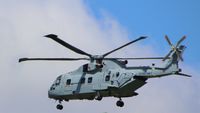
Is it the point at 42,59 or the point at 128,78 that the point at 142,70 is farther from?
the point at 42,59

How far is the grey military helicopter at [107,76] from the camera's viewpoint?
164m

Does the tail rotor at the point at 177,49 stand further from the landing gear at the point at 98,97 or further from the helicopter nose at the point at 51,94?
the helicopter nose at the point at 51,94

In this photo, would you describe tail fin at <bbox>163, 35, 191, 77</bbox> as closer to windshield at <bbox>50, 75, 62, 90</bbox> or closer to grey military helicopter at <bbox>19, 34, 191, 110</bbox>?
grey military helicopter at <bbox>19, 34, 191, 110</bbox>

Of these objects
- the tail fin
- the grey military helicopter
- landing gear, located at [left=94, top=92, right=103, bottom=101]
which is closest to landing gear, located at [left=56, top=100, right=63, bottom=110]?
the grey military helicopter

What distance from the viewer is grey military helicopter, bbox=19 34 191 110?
539 ft

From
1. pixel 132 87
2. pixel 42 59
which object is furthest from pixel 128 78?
pixel 42 59

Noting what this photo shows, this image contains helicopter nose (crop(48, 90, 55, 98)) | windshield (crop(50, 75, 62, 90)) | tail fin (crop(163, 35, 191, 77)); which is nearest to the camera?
tail fin (crop(163, 35, 191, 77))

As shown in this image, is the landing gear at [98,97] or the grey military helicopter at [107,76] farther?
the landing gear at [98,97]

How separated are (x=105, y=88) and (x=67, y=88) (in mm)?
6914

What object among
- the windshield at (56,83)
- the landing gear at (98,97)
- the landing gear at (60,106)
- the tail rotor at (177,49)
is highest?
the tail rotor at (177,49)

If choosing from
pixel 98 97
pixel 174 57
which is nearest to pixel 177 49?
pixel 174 57

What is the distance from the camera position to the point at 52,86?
176 metres

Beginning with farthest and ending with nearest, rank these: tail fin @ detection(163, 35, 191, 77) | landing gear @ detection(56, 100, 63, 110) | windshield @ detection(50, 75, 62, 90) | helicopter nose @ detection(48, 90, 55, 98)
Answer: windshield @ detection(50, 75, 62, 90) < helicopter nose @ detection(48, 90, 55, 98) < landing gear @ detection(56, 100, 63, 110) < tail fin @ detection(163, 35, 191, 77)

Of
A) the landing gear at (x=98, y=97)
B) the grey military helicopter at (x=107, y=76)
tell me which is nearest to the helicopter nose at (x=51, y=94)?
the grey military helicopter at (x=107, y=76)
